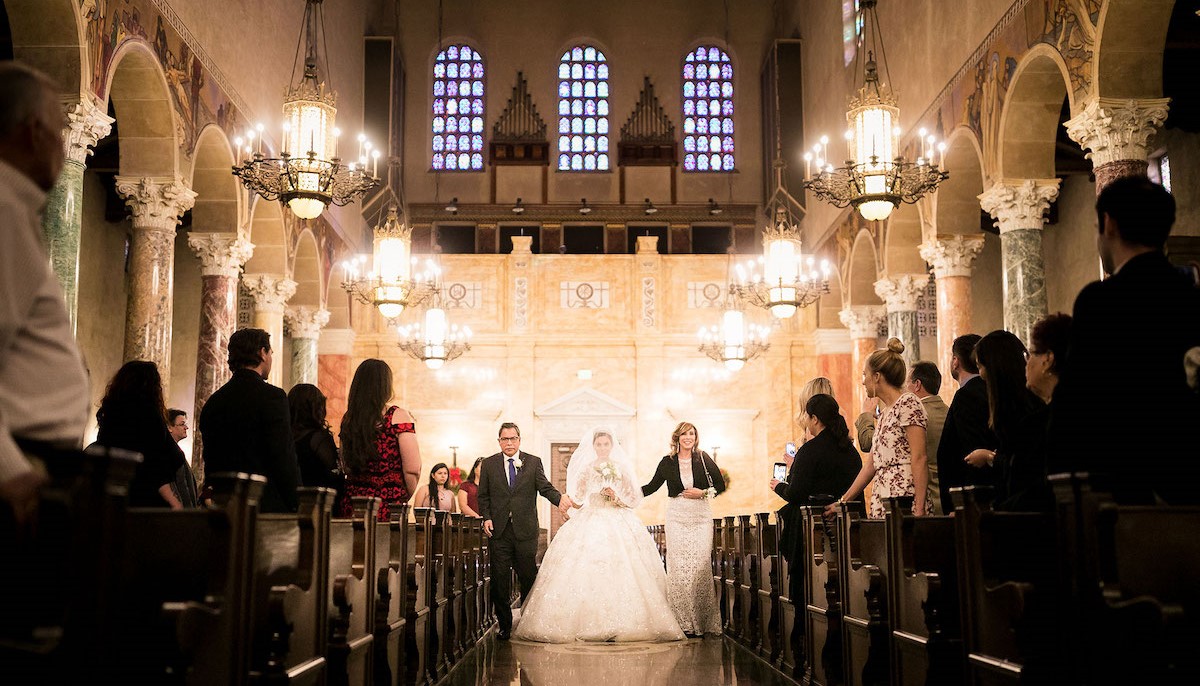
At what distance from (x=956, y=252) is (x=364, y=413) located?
10187mm

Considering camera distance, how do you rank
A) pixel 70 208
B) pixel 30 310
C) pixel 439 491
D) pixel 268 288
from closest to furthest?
pixel 30 310
pixel 70 208
pixel 439 491
pixel 268 288

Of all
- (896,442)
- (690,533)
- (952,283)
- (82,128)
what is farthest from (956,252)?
(82,128)

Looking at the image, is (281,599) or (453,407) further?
(453,407)

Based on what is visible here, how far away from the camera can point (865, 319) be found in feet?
65.4

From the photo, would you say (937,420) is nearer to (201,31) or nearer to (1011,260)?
(1011,260)

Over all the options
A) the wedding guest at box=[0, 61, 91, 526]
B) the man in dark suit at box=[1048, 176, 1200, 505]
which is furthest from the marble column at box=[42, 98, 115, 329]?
the man in dark suit at box=[1048, 176, 1200, 505]

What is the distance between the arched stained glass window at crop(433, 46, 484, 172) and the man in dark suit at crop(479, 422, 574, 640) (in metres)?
15.8

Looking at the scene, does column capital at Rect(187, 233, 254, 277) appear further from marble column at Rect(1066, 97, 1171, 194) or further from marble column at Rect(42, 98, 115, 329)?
marble column at Rect(1066, 97, 1171, 194)

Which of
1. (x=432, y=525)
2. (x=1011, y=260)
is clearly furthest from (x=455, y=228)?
(x=432, y=525)

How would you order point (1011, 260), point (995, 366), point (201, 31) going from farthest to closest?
point (201, 31) → point (1011, 260) → point (995, 366)

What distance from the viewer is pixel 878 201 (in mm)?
10430

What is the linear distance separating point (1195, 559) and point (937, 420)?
11.7ft

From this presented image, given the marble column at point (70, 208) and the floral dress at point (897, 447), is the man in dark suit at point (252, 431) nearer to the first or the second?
the floral dress at point (897, 447)

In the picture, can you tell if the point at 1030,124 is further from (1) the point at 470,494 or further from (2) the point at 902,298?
(1) the point at 470,494
